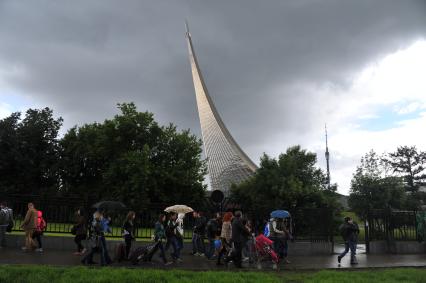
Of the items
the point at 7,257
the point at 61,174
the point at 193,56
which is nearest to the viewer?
the point at 7,257

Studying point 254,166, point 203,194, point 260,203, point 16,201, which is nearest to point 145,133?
point 203,194

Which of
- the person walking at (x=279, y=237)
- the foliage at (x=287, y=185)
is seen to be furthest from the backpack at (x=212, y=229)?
the foliage at (x=287, y=185)

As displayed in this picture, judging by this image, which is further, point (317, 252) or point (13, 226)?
point (317, 252)

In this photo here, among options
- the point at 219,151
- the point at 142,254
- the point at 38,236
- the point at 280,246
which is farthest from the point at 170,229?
the point at 219,151

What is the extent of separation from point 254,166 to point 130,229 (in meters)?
31.1

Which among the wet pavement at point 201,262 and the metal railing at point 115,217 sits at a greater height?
the metal railing at point 115,217

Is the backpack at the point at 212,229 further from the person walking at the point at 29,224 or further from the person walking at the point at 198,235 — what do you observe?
the person walking at the point at 29,224

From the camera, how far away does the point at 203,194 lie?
39125 mm

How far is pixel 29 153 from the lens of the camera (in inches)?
1793

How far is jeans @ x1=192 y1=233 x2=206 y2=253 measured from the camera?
526 inches

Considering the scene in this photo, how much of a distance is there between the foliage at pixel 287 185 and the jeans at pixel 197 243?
14278 millimetres

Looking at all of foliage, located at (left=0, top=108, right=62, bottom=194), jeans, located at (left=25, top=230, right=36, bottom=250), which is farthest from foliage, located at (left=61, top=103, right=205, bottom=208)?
jeans, located at (left=25, top=230, right=36, bottom=250)

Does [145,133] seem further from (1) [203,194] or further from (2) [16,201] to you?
(2) [16,201]

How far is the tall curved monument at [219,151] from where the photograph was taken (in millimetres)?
42406
